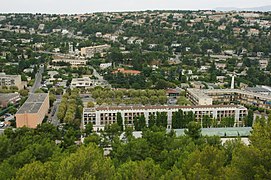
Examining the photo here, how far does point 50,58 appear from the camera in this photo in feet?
59.5

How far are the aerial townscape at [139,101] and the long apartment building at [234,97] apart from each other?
32mm

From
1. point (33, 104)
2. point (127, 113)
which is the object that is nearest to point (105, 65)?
point (33, 104)

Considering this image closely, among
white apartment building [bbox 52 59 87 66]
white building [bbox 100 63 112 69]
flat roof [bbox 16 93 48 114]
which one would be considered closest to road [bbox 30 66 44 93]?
white apartment building [bbox 52 59 87 66]

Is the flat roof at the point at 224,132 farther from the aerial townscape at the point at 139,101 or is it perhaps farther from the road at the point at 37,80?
the road at the point at 37,80

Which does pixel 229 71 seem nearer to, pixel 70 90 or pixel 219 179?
pixel 70 90

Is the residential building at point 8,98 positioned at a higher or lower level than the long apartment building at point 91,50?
lower

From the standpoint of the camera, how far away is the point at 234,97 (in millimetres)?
11383

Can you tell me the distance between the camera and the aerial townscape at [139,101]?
3.94 metres

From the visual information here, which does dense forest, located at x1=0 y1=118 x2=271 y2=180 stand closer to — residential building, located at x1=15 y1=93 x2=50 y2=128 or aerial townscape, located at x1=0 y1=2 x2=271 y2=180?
aerial townscape, located at x1=0 y1=2 x2=271 y2=180

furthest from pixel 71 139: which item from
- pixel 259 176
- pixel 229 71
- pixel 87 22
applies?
pixel 87 22

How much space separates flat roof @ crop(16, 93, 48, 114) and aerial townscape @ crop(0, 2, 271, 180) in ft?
0.09

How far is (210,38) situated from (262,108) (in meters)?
13.6

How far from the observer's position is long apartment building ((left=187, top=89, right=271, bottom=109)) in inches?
423

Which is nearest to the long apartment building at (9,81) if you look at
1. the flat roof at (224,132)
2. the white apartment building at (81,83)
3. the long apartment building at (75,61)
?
the white apartment building at (81,83)
